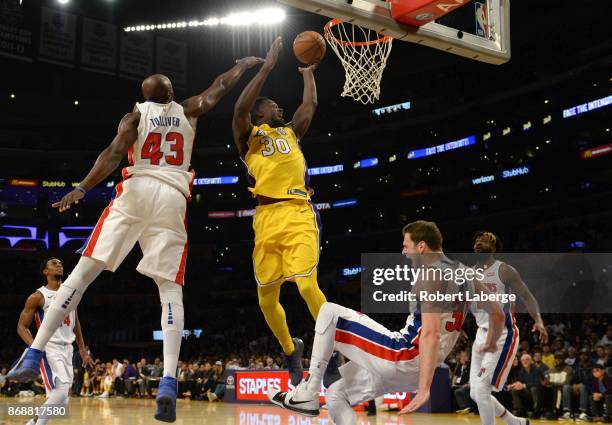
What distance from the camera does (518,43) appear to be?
3269cm

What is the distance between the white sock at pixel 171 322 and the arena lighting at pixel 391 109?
105ft

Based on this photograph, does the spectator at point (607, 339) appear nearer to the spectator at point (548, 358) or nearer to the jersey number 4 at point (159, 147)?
the spectator at point (548, 358)

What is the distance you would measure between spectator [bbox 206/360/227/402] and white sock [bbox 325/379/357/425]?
1474 centimetres

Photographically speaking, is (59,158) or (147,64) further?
(59,158)

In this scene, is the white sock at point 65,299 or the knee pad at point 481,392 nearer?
the white sock at point 65,299

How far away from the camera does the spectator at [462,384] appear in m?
14.1

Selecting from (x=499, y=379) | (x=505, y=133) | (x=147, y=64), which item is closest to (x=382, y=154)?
(x=505, y=133)

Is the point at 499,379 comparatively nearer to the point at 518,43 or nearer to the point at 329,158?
the point at 518,43

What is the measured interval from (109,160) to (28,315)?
11.0 feet

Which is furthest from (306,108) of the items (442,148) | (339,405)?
(442,148)

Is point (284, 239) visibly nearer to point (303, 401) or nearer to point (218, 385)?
point (303, 401)

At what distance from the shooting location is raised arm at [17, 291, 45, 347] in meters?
7.43

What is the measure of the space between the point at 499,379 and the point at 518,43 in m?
28.3

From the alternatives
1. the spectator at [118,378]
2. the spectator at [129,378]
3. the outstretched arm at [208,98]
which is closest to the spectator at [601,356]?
the outstretched arm at [208,98]
